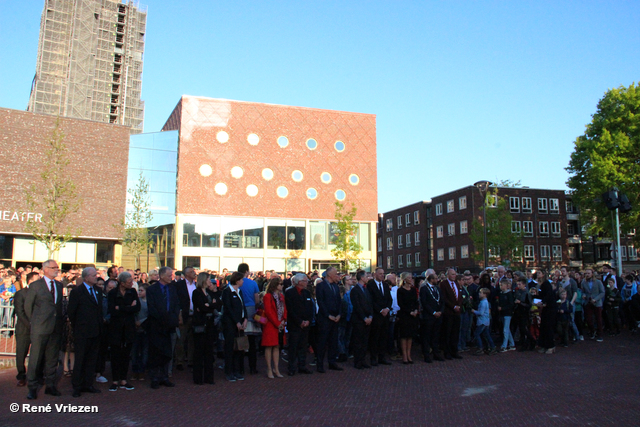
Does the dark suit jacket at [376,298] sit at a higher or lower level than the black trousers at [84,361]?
higher

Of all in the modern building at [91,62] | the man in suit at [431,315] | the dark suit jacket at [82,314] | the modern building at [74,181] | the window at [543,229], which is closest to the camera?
the dark suit jacket at [82,314]

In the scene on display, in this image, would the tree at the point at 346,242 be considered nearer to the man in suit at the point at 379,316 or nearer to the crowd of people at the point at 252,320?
the crowd of people at the point at 252,320

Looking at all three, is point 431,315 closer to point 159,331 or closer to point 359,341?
point 359,341

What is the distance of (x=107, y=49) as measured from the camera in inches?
2736

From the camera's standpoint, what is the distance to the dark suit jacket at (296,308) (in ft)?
34.7

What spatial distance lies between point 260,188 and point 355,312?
84.2ft

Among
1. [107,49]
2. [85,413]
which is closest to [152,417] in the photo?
[85,413]

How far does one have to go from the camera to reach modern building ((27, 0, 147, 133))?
63.5 metres

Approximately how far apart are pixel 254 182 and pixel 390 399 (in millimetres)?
28913

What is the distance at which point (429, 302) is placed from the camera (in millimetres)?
12086

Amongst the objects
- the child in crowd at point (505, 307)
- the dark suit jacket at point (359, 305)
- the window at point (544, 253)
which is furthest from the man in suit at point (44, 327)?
the window at point (544, 253)

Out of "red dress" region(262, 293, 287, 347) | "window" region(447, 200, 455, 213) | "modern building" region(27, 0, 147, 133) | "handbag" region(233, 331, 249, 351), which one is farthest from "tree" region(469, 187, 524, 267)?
"modern building" region(27, 0, 147, 133)

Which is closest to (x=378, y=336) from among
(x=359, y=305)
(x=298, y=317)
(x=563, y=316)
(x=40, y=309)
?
(x=359, y=305)

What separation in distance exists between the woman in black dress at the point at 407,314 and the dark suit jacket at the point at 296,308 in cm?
243
